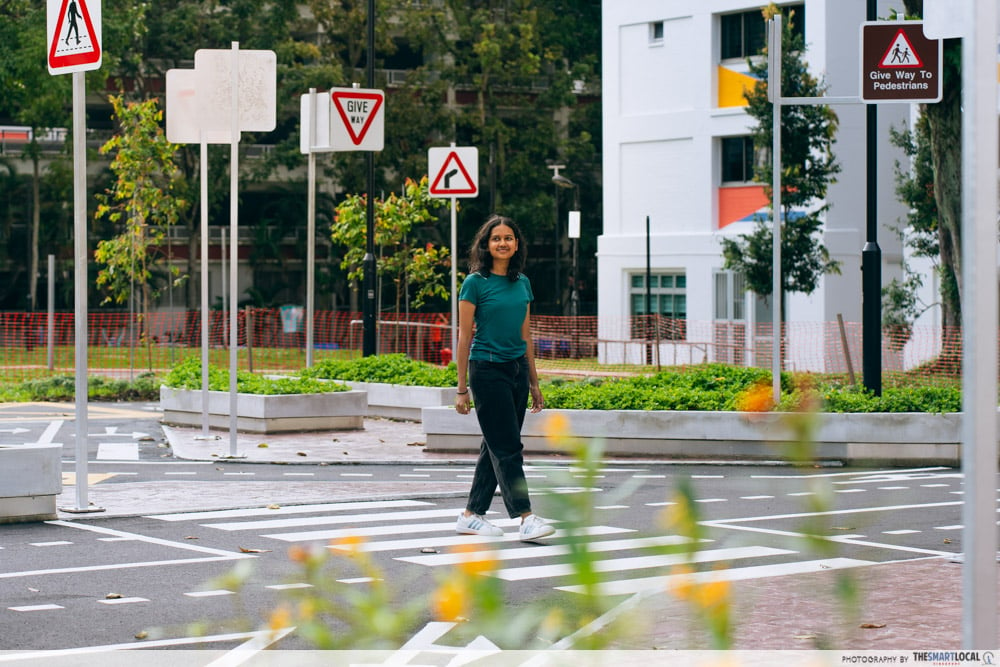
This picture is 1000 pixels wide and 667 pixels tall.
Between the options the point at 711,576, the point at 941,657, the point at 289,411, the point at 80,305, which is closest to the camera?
the point at 711,576

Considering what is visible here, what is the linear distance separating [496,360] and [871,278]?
815 centimetres

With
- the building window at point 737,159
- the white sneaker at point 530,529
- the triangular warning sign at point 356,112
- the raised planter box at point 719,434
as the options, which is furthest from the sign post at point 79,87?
the building window at point 737,159

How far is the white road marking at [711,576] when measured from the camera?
288 centimetres

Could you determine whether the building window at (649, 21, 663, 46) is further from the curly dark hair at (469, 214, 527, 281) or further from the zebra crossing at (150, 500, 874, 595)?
the curly dark hair at (469, 214, 527, 281)

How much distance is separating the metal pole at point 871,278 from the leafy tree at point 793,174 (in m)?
17.1

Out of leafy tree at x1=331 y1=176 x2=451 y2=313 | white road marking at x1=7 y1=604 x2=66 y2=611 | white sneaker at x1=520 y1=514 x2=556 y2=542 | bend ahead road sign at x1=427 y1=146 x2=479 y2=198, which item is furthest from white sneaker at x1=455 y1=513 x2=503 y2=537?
leafy tree at x1=331 y1=176 x2=451 y2=313

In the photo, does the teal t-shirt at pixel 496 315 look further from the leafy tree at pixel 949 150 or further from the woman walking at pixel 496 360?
the leafy tree at pixel 949 150

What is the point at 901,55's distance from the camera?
50.8ft

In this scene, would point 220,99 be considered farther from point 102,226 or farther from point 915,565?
point 102,226

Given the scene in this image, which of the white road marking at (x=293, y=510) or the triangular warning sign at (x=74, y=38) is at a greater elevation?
the triangular warning sign at (x=74, y=38)

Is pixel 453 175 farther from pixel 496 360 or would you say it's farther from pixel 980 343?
pixel 980 343

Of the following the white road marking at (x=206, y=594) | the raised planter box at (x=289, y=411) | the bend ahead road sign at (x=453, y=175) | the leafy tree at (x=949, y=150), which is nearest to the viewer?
the white road marking at (x=206, y=594)

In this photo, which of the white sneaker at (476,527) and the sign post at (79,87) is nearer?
the white sneaker at (476,527)

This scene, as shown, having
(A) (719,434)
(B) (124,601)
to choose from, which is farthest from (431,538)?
(A) (719,434)
